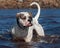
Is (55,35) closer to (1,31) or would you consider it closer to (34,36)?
(34,36)

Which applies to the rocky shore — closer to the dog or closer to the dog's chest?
the dog

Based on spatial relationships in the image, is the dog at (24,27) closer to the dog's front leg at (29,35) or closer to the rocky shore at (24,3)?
the dog's front leg at (29,35)

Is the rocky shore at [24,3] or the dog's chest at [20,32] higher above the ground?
the rocky shore at [24,3]

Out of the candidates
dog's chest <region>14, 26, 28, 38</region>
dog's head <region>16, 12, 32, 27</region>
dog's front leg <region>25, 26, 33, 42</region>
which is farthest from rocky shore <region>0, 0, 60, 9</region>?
dog's head <region>16, 12, 32, 27</region>

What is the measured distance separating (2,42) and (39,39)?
146cm

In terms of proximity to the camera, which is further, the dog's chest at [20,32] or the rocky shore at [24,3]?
Answer: the rocky shore at [24,3]

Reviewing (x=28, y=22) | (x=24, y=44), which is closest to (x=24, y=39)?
(x=24, y=44)

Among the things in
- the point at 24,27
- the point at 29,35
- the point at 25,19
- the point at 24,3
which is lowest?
the point at 29,35

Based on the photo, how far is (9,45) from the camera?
467 inches

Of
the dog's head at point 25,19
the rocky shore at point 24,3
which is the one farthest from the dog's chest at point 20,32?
the rocky shore at point 24,3

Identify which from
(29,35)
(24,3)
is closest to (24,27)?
(29,35)

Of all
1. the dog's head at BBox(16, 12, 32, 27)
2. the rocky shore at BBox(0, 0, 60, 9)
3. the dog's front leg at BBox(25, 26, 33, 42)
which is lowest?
the dog's front leg at BBox(25, 26, 33, 42)

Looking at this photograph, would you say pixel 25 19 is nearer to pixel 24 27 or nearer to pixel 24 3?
pixel 24 27

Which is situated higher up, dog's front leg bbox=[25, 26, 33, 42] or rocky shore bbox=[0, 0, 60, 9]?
rocky shore bbox=[0, 0, 60, 9]
